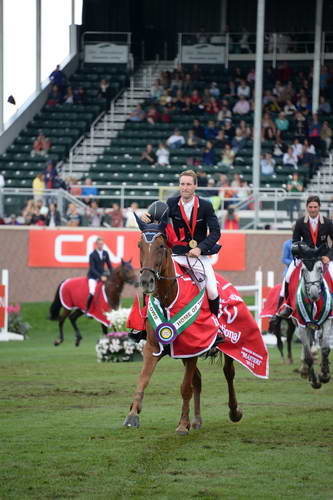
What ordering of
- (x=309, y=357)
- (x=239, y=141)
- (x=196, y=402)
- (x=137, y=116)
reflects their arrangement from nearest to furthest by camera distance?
(x=196, y=402)
(x=309, y=357)
(x=239, y=141)
(x=137, y=116)

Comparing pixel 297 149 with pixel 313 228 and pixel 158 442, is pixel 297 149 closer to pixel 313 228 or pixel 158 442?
pixel 313 228

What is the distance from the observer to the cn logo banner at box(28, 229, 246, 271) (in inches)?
1134

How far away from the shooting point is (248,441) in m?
9.77

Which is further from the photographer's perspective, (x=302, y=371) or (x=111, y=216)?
(x=111, y=216)

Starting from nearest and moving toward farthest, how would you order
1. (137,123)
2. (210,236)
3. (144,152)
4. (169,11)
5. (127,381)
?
(210,236)
(127,381)
(144,152)
(137,123)
(169,11)

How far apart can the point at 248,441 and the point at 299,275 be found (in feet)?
17.2

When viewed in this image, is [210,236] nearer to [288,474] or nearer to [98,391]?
[288,474]

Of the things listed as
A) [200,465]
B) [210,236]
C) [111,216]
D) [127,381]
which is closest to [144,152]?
[111,216]

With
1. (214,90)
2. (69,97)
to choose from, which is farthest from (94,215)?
(69,97)

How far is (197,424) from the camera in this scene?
1059 cm

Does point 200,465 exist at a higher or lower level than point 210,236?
lower

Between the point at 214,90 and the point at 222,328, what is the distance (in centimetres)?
2622

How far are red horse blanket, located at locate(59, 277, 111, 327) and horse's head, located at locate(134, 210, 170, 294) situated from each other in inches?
537

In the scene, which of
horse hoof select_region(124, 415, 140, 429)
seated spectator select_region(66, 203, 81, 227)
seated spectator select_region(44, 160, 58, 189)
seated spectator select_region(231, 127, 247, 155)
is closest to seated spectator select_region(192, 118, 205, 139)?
seated spectator select_region(231, 127, 247, 155)
